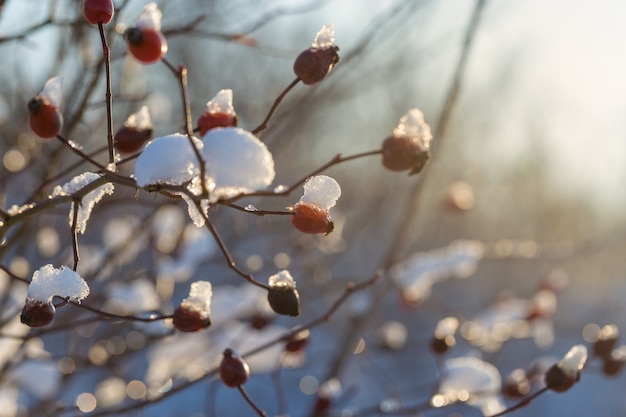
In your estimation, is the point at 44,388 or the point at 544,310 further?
the point at 544,310

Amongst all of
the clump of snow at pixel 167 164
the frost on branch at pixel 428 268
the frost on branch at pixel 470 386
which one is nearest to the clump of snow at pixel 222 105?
the clump of snow at pixel 167 164

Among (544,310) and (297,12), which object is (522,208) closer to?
(544,310)

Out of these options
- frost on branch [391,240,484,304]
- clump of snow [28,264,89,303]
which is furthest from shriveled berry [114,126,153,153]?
frost on branch [391,240,484,304]

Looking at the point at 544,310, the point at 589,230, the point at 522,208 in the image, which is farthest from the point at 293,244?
the point at 589,230

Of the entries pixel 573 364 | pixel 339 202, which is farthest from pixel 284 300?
pixel 339 202

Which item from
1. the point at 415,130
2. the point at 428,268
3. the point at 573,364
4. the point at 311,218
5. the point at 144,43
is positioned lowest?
the point at 573,364

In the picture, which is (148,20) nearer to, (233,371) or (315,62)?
(315,62)
